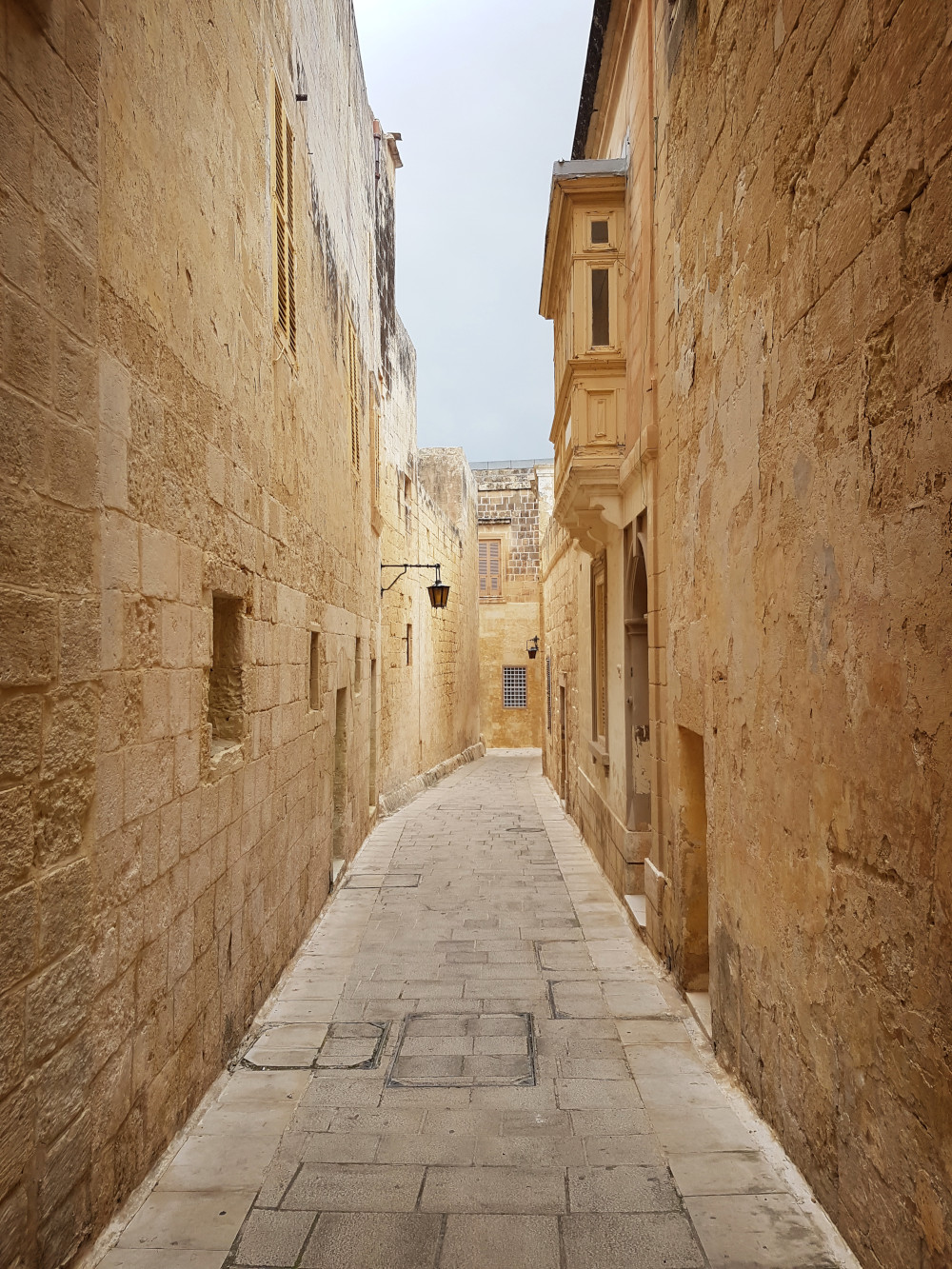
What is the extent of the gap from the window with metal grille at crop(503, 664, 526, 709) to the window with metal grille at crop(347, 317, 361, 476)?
1899 cm

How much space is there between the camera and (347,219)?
9469mm

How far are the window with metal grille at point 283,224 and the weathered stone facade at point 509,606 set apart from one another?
21.3m

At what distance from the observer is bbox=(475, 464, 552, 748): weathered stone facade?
2886 cm

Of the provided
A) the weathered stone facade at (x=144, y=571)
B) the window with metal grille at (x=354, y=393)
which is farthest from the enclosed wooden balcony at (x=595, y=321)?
the window with metal grille at (x=354, y=393)

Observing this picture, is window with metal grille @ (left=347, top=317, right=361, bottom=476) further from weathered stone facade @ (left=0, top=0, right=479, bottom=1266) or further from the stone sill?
the stone sill

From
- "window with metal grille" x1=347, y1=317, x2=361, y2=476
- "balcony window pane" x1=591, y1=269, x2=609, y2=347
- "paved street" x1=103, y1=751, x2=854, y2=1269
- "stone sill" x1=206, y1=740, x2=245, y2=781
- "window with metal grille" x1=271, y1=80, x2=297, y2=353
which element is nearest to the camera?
"paved street" x1=103, y1=751, x2=854, y2=1269

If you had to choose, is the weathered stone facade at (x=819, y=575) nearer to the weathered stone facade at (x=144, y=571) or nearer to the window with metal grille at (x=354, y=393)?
the weathered stone facade at (x=144, y=571)

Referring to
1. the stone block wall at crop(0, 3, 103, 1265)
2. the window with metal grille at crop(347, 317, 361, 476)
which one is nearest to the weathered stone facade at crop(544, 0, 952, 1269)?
the stone block wall at crop(0, 3, 103, 1265)

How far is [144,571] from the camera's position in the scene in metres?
3.37

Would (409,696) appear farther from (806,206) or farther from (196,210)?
(806,206)

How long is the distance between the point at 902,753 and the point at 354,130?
1006 cm

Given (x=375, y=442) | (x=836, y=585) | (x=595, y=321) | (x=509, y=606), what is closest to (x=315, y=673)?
(x=595, y=321)

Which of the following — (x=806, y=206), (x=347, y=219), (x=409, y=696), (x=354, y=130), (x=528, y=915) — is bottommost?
(x=528, y=915)

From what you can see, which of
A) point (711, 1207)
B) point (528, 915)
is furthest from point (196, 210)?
point (528, 915)
